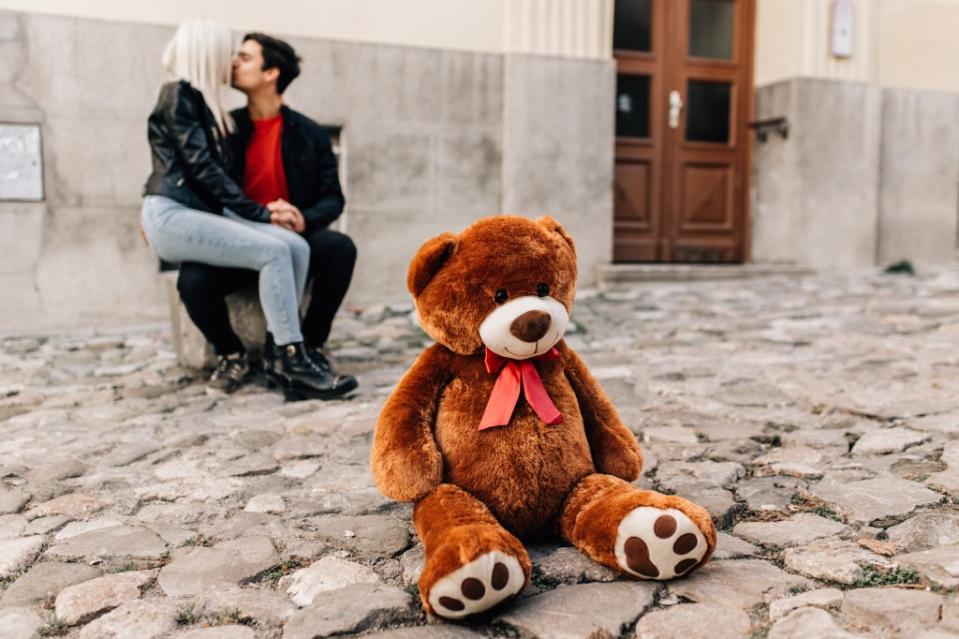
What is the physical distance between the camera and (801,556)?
78.0 inches

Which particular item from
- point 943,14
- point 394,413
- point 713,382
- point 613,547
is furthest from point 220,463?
point 943,14

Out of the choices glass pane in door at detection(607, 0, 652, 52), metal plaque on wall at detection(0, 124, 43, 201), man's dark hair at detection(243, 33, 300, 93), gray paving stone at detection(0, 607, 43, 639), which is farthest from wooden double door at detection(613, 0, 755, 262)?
gray paving stone at detection(0, 607, 43, 639)

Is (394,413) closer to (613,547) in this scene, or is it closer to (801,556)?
(613,547)

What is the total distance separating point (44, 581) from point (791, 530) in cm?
172

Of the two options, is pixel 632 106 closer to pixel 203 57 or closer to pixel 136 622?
pixel 203 57

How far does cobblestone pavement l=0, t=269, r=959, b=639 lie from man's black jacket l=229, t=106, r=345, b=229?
0.83 m

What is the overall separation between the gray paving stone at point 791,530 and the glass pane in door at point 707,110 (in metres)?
6.79

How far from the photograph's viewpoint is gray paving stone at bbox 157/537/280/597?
1903mm

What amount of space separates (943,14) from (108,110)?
789 centimetres

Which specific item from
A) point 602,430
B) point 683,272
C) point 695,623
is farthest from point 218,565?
point 683,272

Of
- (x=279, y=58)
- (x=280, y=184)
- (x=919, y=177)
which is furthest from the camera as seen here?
(x=919, y=177)

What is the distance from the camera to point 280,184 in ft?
14.0

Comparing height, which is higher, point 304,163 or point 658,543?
point 304,163

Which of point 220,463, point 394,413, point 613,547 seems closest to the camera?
point 613,547
